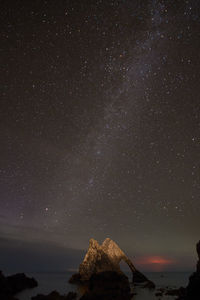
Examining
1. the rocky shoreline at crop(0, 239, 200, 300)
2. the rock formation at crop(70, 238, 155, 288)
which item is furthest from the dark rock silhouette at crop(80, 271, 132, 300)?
the rock formation at crop(70, 238, 155, 288)

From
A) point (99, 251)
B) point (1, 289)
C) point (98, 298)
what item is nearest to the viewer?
point (98, 298)

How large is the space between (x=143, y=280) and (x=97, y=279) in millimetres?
28026

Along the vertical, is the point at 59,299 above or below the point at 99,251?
below

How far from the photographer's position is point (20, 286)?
4397 cm

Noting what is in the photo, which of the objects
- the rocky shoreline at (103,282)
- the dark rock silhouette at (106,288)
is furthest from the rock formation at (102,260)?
the dark rock silhouette at (106,288)

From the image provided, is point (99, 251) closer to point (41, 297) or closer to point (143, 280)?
point (143, 280)

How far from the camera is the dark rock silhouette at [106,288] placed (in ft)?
79.0

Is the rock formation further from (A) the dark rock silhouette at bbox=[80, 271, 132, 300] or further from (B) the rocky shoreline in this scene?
(A) the dark rock silhouette at bbox=[80, 271, 132, 300]

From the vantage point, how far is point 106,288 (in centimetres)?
2805

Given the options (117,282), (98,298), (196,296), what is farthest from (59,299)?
(196,296)

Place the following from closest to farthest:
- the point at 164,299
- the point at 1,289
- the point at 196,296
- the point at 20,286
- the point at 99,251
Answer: the point at 196,296 → the point at 1,289 → the point at 164,299 → the point at 20,286 → the point at 99,251

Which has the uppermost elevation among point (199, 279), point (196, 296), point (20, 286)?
point (199, 279)

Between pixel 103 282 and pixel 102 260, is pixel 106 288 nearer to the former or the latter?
pixel 103 282

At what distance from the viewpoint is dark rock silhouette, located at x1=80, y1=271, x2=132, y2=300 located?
79.0 feet
